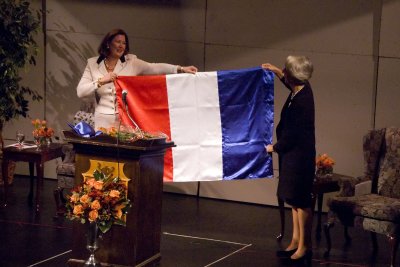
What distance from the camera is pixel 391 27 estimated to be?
723 cm

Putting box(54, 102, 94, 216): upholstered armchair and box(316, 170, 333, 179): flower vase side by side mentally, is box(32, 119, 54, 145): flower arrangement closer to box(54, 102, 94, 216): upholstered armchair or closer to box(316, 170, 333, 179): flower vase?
box(54, 102, 94, 216): upholstered armchair

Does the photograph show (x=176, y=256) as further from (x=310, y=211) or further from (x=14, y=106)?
(x=14, y=106)

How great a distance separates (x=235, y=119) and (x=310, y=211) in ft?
2.85

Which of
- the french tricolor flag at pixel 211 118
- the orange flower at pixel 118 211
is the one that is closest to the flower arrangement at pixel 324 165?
the french tricolor flag at pixel 211 118

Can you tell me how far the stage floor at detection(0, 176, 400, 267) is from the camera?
5.81 metres

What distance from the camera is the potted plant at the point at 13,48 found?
781 centimetres

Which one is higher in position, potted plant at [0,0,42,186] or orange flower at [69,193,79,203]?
potted plant at [0,0,42,186]

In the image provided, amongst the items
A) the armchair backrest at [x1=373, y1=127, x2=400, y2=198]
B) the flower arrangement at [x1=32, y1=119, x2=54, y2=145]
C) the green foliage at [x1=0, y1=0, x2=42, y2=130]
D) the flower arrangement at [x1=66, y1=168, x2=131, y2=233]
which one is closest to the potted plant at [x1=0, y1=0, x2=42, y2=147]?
the green foliage at [x1=0, y1=0, x2=42, y2=130]

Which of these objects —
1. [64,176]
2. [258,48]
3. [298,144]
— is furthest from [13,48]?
[298,144]

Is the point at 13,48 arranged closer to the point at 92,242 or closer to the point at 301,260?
the point at 92,242

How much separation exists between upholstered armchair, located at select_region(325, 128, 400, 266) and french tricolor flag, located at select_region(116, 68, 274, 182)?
0.61 metres

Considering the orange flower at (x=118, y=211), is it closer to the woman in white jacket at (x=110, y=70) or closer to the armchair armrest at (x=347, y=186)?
the woman in white jacket at (x=110, y=70)

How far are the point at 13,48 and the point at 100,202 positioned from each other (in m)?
Result: 3.50

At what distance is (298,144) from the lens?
18.2 feet
